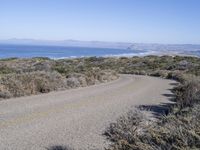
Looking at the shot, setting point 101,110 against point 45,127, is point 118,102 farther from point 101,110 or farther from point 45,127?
point 45,127

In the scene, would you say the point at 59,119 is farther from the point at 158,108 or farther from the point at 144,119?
the point at 158,108

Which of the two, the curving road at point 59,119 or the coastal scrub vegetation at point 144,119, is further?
the curving road at point 59,119

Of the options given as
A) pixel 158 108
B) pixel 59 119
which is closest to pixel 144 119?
pixel 59 119

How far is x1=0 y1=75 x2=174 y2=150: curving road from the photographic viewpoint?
1020cm

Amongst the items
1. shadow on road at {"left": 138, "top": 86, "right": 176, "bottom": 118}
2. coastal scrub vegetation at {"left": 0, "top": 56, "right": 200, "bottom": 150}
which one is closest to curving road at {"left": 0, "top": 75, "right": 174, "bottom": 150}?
shadow on road at {"left": 138, "top": 86, "right": 176, "bottom": 118}

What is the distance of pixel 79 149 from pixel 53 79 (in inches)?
618

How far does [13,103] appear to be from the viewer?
17.4 meters

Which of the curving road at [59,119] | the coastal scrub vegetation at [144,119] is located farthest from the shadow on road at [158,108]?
the curving road at [59,119]

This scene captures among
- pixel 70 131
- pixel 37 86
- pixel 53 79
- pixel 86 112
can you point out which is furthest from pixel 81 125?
pixel 53 79

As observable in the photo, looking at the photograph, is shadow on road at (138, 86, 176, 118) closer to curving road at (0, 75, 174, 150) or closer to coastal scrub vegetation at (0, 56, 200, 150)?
coastal scrub vegetation at (0, 56, 200, 150)

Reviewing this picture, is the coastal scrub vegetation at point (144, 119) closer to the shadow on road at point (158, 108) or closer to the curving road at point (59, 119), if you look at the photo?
the shadow on road at point (158, 108)

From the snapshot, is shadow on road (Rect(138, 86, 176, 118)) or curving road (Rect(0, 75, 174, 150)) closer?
curving road (Rect(0, 75, 174, 150))

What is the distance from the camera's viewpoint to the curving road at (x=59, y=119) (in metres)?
10.2

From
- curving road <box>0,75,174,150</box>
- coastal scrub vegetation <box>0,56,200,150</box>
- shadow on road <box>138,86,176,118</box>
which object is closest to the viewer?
coastal scrub vegetation <box>0,56,200,150</box>
